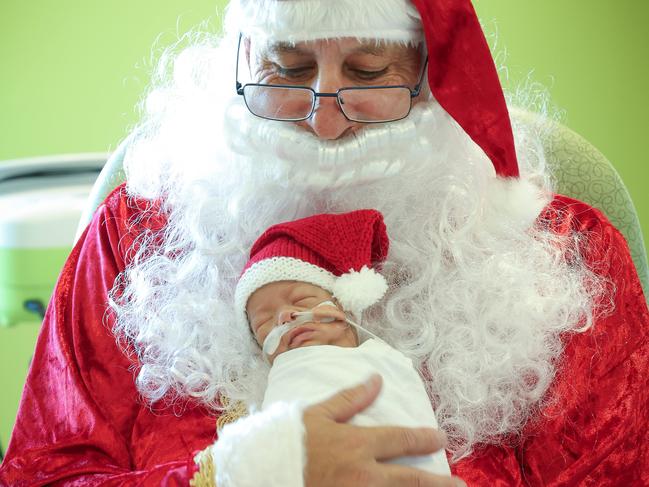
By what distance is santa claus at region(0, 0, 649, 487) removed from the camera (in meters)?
1.38

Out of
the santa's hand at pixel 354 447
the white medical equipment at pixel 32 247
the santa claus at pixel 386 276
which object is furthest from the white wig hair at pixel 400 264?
the white medical equipment at pixel 32 247

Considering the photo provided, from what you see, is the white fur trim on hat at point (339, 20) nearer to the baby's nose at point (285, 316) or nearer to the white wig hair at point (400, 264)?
the white wig hair at point (400, 264)

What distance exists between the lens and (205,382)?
1.45 metres

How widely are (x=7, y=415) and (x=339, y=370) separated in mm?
2806

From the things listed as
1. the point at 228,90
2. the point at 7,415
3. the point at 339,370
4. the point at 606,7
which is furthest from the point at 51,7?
the point at 339,370

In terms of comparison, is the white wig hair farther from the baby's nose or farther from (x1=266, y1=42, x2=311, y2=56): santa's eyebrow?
the baby's nose

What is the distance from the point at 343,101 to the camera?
1.44 meters

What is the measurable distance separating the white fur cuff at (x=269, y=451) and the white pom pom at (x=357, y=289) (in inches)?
7.1

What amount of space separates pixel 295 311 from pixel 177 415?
42 centimetres

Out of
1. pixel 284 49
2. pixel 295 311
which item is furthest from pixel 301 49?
pixel 295 311

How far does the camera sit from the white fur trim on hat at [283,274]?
47.4 inches

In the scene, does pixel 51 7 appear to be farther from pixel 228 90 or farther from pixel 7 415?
pixel 228 90

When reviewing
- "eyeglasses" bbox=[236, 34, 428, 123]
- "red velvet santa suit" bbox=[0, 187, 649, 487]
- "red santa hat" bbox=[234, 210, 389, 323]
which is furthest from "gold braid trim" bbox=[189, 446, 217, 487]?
"eyeglasses" bbox=[236, 34, 428, 123]

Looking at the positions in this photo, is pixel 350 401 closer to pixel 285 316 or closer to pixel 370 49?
pixel 285 316
